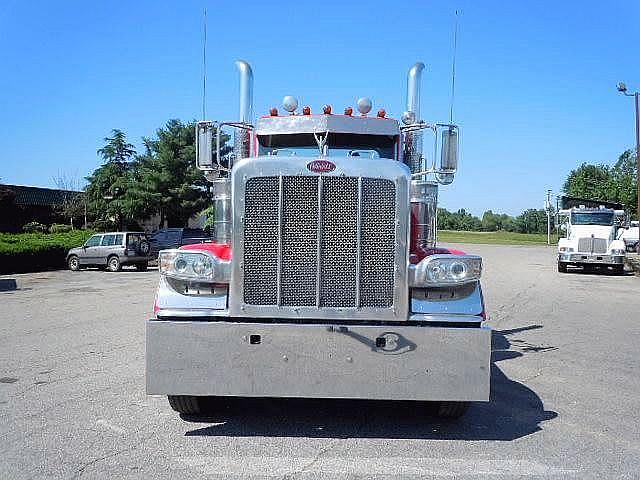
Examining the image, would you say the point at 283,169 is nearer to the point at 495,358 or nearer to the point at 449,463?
the point at 449,463

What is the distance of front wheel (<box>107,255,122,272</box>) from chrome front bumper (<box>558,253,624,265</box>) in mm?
18203

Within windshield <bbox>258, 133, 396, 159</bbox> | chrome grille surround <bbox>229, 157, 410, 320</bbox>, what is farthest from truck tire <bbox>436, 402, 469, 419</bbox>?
windshield <bbox>258, 133, 396, 159</bbox>

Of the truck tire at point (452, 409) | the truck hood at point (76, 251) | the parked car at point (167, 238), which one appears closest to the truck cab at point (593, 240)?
the parked car at point (167, 238)

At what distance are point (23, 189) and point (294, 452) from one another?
4666 cm

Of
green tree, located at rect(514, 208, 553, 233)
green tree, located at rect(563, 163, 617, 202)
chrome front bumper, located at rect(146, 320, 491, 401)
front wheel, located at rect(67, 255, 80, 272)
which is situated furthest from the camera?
green tree, located at rect(514, 208, 553, 233)

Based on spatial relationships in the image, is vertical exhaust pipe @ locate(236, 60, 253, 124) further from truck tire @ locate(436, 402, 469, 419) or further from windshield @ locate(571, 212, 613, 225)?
windshield @ locate(571, 212, 613, 225)

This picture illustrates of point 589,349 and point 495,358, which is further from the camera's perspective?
point 589,349

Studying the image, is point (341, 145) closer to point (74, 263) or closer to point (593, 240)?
point (593, 240)

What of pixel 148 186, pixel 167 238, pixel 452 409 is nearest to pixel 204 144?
pixel 452 409

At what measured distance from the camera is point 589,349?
9.58 meters

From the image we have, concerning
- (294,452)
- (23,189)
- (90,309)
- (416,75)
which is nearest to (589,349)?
(416,75)

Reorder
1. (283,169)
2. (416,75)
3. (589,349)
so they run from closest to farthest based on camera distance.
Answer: (283,169) → (416,75) → (589,349)

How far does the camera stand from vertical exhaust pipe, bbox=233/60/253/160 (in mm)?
7621

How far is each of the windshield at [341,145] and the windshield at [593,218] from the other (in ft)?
74.6
